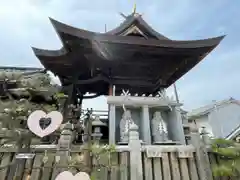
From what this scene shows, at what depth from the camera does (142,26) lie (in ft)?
22.6

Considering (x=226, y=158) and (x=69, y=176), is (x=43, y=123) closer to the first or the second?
(x=69, y=176)

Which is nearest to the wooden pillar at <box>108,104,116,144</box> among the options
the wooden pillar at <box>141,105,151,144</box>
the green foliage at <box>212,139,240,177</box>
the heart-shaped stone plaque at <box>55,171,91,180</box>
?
the wooden pillar at <box>141,105,151,144</box>

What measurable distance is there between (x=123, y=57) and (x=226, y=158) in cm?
386

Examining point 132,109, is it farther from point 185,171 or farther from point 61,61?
point 61,61

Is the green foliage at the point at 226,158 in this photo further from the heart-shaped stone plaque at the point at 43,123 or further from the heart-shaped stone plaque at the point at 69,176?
the heart-shaped stone plaque at the point at 43,123

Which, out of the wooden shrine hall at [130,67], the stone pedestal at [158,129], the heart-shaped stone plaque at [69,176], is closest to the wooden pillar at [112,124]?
the wooden shrine hall at [130,67]

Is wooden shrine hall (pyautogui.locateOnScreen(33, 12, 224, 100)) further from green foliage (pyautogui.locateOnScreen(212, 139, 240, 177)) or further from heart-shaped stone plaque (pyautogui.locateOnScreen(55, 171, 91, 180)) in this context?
heart-shaped stone plaque (pyautogui.locateOnScreen(55, 171, 91, 180))

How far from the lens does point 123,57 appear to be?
5953 mm

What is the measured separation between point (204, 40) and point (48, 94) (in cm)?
498

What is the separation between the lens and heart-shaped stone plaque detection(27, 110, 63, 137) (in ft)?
7.38

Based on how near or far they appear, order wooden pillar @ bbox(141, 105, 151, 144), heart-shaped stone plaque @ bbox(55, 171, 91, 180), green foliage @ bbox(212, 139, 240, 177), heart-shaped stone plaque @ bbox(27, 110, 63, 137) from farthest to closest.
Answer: wooden pillar @ bbox(141, 105, 151, 144) → green foliage @ bbox(212, 139, 240, 177) → heart-shaped stone plaque @ bbox(27, 110, 63, 137) → heart-shaped stone plaque @ bbox(55, 171, 91, 180)

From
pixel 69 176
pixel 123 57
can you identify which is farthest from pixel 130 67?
pixel 69 176

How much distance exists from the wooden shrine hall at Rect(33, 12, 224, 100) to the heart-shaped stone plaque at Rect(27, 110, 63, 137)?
11.3ft

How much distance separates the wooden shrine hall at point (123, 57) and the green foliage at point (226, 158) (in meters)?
3.00
